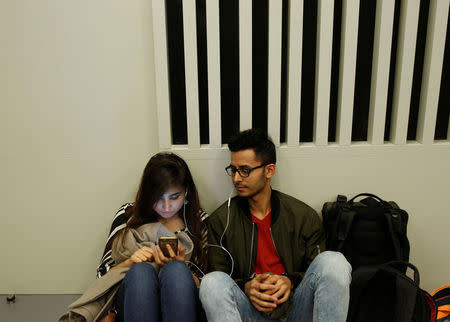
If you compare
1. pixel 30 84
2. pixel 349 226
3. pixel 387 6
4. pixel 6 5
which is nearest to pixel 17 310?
pixel 30 84

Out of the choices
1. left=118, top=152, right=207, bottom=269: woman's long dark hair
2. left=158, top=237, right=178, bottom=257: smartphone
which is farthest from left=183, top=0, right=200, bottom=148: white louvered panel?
left=158, top=237, right=178, bottom=257: smartphone

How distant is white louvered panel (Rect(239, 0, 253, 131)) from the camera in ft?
6.57

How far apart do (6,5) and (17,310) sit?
169cm

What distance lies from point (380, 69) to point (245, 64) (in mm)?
682

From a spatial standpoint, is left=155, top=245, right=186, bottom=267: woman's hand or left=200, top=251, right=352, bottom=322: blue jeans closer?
left=200, top=251, right=352, bottom=322: blue jeans

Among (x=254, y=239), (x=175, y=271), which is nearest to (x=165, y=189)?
(x=175, y=271)

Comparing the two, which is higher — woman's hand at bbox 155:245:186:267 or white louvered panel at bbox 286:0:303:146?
white louvered panel at bbox 286:0:303:146

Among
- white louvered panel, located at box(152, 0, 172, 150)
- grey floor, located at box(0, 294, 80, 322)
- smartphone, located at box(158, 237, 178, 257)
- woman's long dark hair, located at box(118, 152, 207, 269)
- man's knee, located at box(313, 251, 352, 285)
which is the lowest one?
grey floor, located at box(0, 294, 80, 322)

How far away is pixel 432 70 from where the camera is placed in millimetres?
2062

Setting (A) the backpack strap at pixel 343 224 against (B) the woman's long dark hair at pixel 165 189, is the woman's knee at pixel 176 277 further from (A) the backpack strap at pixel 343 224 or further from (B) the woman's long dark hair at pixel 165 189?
(A) the backpack strap at pixel 343 224

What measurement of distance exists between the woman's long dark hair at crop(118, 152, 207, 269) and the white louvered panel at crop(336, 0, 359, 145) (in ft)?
2.73

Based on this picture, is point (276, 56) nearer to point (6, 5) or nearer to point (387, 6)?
point (387, 6)

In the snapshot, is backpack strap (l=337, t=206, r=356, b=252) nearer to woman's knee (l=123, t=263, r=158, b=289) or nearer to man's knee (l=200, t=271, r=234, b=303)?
man's knee (l=200, t=271, r=234, b=303)

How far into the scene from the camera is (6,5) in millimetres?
2092
